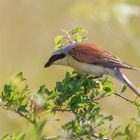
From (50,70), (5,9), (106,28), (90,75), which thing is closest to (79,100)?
(90,75)

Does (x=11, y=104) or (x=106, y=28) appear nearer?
(x=11, y=104)

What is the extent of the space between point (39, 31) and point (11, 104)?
13.7 ft

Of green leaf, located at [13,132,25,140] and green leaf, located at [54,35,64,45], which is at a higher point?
green leaf, located at [54,35,64,45]

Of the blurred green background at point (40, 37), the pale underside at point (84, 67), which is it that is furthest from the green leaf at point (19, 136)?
the blurred green background at point (40, 37)

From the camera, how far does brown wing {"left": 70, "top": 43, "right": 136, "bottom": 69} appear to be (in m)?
4.55

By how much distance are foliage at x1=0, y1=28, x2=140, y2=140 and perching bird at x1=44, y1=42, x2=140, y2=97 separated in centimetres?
38

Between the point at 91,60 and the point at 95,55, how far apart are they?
47 mm

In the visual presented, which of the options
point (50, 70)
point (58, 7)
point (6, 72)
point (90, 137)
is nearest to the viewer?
point (90, 137)

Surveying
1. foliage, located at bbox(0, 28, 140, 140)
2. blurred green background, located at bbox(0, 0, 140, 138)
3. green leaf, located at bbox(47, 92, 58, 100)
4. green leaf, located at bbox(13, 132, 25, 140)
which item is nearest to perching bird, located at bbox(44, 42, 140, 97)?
foliage, located at bbox(0, 28, 140, 140)

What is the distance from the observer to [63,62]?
15.3 ft

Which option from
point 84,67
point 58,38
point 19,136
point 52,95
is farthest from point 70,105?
point 84,67

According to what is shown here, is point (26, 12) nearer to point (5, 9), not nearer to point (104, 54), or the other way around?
point (5, 9)

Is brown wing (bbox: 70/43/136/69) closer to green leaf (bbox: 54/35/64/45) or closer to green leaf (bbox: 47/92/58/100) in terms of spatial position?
green leaf (bbox: 54/35/64/45)

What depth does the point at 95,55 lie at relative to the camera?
181 inches
